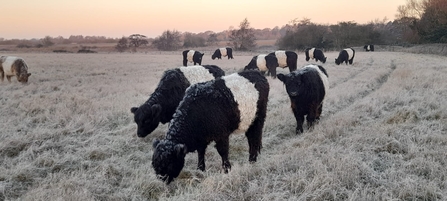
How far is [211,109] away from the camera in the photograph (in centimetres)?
474

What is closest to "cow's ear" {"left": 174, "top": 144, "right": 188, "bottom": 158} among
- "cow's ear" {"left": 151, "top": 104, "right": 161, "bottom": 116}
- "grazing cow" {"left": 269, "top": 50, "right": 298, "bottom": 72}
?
"cow's ear" {"left": 151, "top": 104, "right": 161, "bottom": 116}

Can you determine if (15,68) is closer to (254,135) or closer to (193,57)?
(254,135)

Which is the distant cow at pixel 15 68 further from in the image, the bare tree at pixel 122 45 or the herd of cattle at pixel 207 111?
the bare tree at pixel 122 45

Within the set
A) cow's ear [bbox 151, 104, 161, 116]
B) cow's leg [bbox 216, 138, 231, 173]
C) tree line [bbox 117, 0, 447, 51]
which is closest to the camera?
cow's leg [bbox 216, 138, 231, 173]

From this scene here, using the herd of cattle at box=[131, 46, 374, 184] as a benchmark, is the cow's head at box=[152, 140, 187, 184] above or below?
below

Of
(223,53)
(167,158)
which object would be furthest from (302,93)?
(223,53)

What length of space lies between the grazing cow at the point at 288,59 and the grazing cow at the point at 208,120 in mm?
14844

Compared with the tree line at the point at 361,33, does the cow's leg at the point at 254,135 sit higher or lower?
lower

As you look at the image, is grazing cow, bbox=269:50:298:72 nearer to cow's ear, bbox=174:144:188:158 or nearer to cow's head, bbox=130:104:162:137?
cow's head, bbox=130:104:162:137

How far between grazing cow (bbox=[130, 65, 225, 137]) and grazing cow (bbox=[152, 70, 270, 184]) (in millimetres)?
1675

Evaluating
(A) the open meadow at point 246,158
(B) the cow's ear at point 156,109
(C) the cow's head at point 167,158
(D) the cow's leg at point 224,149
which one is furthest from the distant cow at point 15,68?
(D) the cow's leg at point 224,149

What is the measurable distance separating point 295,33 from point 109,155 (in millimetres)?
54923

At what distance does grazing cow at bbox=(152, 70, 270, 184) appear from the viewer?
437 centimetres

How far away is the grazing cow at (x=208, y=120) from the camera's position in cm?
437
